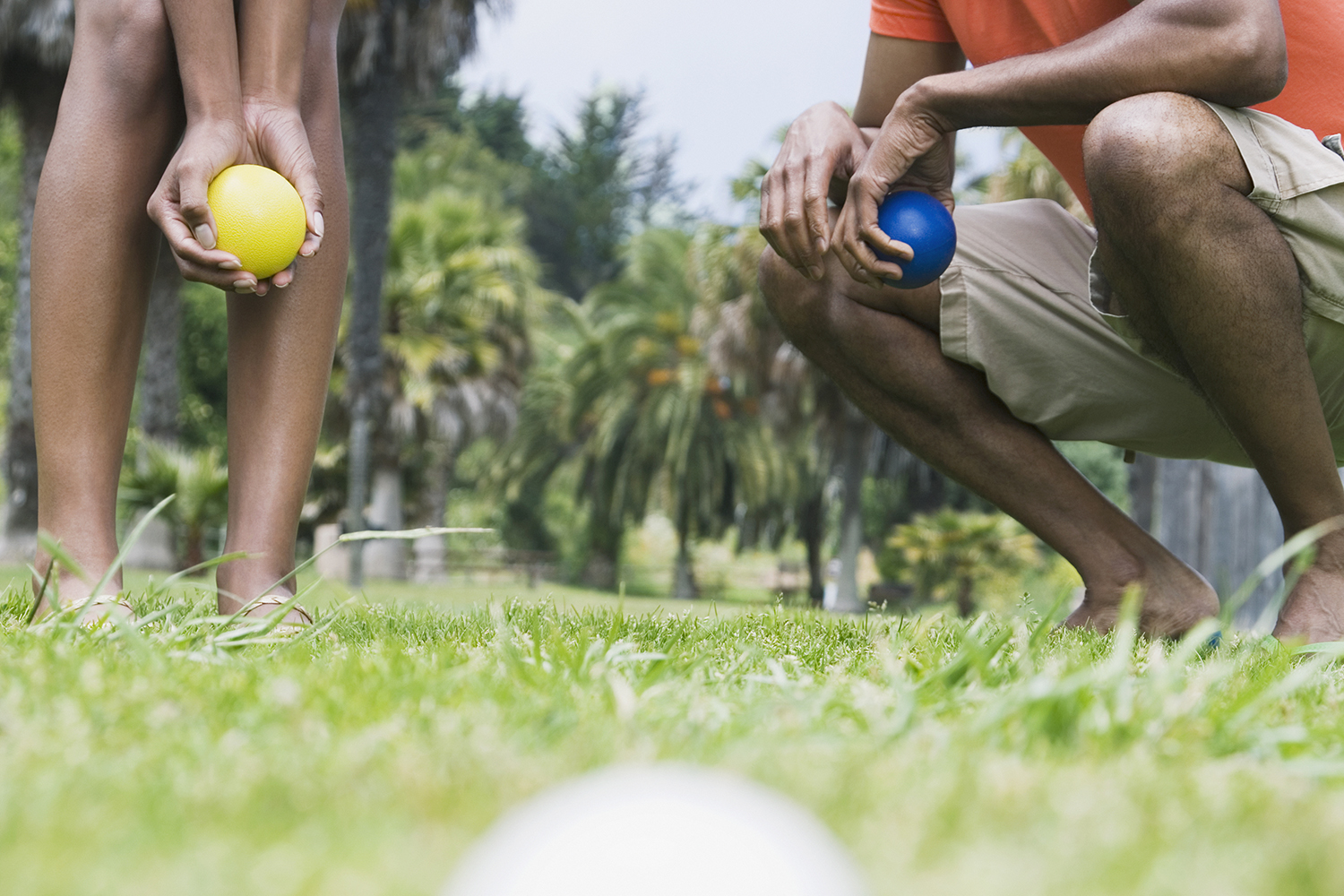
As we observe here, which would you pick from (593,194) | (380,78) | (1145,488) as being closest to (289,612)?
(380,78)

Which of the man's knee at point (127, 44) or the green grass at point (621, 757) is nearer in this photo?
the green grass at point (621, 757)

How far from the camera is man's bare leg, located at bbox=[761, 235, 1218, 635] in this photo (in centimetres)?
200

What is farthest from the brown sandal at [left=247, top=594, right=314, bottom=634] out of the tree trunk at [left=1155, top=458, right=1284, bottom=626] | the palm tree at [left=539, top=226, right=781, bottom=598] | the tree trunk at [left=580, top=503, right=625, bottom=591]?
the tree trunk at [left=580, top=503, right=625, bottom=591]

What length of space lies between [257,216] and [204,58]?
0.90 feet

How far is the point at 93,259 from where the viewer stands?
1698 millimetres

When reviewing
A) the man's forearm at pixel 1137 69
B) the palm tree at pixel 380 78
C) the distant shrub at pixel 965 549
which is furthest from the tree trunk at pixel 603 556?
the man's forearm at pixel 1137 69

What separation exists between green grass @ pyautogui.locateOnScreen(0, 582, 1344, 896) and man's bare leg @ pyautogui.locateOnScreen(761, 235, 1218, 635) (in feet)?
2.44

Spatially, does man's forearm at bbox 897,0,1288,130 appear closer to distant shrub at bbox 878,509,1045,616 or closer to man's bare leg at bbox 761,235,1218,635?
man's bare leg at bbox 761,235,1218,635

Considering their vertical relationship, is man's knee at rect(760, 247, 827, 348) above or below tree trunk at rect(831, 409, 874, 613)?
above

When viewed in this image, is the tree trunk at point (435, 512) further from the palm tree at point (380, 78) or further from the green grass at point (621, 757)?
the green grass at point (621, 757)

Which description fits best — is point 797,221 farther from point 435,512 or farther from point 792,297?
point 435,512

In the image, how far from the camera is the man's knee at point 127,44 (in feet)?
5.67

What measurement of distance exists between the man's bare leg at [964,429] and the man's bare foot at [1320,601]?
0.68 ft

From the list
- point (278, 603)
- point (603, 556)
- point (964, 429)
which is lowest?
point (603, 556)
